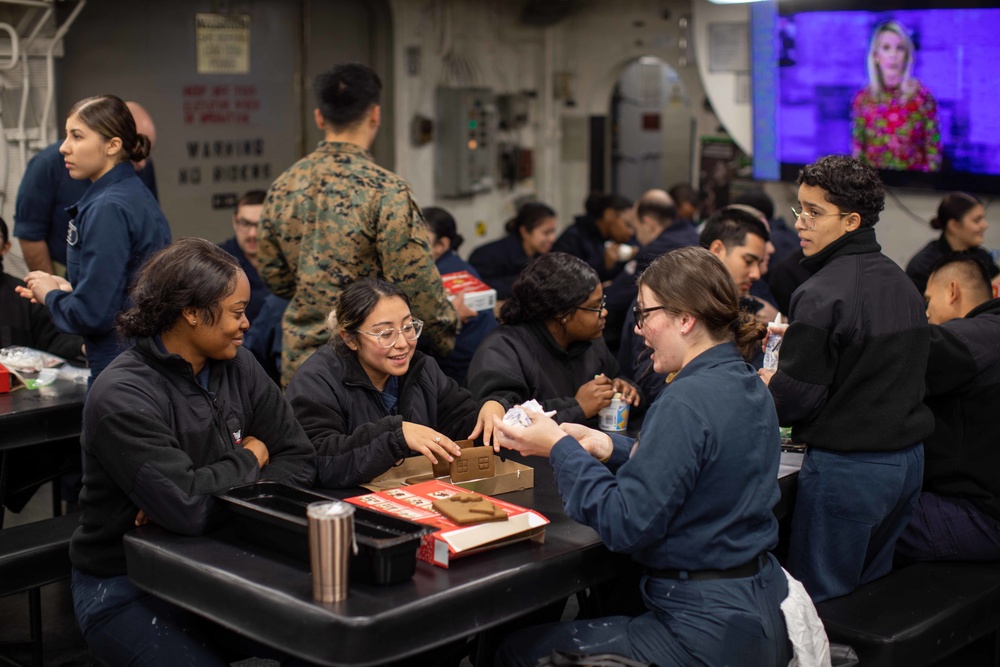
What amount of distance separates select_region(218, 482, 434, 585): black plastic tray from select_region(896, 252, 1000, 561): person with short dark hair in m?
2.02

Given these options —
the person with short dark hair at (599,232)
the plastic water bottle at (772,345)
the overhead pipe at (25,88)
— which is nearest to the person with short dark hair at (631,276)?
the plastic water bottle at (772,345)

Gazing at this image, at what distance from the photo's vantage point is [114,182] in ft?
13.2

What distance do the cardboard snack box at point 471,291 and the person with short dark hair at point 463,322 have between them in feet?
0.41

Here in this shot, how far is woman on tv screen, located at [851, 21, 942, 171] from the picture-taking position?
766 centimetres

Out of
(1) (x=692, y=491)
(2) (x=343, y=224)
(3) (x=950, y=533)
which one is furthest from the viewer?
(2) (x=343, y=224)

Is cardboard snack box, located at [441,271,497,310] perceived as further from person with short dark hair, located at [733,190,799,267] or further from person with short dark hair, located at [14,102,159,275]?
person with short dark hair, located at [733,190,799,267]

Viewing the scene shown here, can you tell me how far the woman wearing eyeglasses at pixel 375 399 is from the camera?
124 inches

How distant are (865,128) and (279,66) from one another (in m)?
4.21

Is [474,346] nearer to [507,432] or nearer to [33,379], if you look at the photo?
[33,379]

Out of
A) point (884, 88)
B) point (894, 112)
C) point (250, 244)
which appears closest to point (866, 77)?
point (884, 88)

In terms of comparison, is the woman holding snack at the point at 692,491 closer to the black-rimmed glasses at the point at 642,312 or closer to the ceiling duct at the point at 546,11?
the black-rimmed glasses at the point at 642,312

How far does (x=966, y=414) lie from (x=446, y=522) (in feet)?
6.72

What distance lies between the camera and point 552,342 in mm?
4215

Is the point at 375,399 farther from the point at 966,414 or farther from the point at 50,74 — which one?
the point at 50,74
